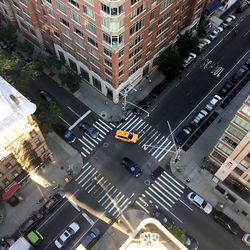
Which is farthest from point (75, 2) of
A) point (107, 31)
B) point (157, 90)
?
point (157, 90)

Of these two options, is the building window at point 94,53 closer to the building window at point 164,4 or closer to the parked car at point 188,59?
the building window at point 164,4

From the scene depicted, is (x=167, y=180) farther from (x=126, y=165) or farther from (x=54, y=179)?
(x=54, y=179)

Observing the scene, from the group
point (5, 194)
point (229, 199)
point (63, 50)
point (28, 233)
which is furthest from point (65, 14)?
point (229, 199)

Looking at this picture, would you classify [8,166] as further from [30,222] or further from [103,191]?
[103,191]

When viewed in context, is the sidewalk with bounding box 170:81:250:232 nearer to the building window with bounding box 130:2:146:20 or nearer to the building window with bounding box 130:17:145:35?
the building window with bounding box 130:17:145:35

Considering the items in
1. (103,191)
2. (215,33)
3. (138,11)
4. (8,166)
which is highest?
(215,33)
